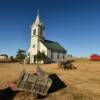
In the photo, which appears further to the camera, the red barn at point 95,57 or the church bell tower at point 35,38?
the church bell tower at point 35,38

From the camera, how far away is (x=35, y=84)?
15.1 meters

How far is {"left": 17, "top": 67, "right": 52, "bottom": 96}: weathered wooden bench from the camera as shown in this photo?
48.4 feet

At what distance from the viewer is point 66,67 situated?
3297 cm

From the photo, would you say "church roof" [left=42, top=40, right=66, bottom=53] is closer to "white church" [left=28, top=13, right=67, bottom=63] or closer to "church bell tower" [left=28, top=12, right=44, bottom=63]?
"white church" [left=28, top=13, right=67, bottom=63]

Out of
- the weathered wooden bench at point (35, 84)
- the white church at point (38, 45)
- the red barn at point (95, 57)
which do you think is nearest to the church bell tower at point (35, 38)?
the white church at point (38, 45)

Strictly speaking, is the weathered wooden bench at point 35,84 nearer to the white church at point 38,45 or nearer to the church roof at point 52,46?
the white church at point 38,45

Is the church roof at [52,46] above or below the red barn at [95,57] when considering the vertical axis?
above

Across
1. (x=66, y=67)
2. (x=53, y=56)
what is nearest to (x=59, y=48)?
(x=53, y=56)

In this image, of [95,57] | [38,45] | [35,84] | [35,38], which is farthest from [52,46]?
[35,84]

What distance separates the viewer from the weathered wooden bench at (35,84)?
1476 centimetres

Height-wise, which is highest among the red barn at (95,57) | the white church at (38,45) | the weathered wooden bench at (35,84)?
the white church at (38,45)

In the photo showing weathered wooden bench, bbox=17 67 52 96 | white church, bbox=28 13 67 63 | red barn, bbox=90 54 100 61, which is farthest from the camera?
white church, bbox=28 13 67 63

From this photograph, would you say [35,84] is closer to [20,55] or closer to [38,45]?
[38,45]

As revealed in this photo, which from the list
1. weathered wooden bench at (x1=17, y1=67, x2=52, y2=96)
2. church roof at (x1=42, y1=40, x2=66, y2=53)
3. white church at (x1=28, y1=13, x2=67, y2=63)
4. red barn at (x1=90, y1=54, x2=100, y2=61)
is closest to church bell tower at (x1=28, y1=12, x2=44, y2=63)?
white church at (x1=28, y1=13, x2=67, y2=63)
